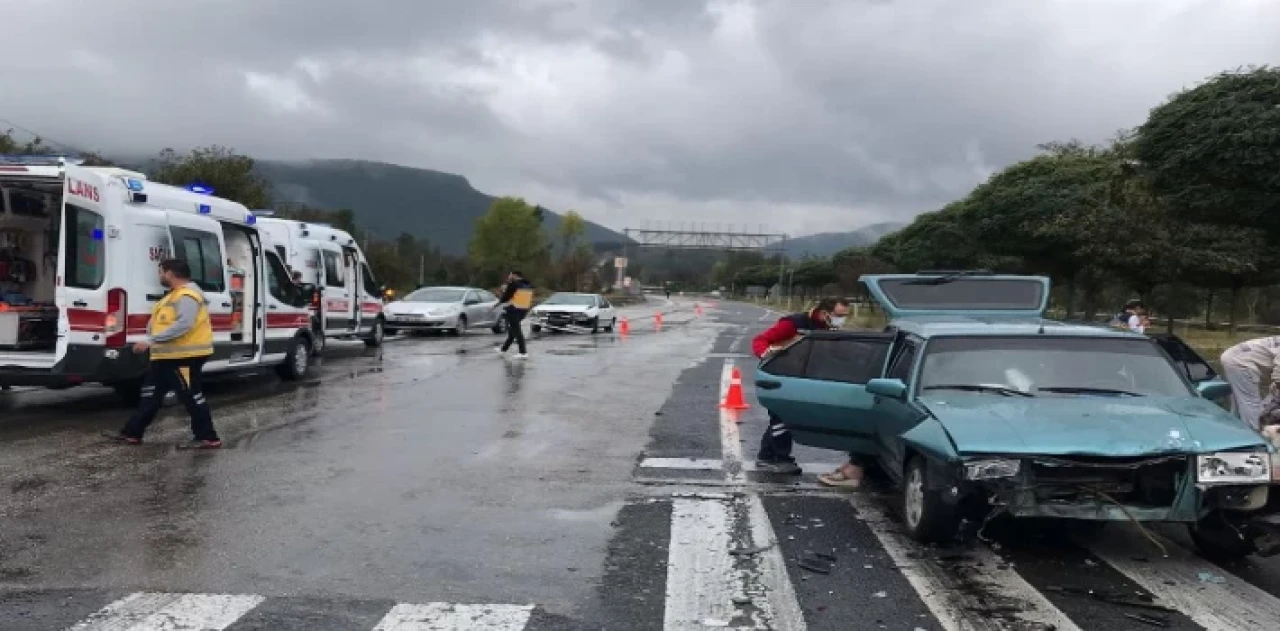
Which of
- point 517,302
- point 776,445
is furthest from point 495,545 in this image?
point 517,302

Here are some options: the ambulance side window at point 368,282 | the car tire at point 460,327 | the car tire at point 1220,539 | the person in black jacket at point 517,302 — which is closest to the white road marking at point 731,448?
the car tire at point 1220,539

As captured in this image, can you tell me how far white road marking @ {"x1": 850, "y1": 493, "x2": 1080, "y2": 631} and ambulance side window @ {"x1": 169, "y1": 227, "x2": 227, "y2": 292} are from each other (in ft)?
27.1

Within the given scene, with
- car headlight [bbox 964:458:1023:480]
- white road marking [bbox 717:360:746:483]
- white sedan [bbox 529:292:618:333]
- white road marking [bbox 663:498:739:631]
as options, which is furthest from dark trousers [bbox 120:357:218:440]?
A: white sedan [bbox 529:292:618:333]

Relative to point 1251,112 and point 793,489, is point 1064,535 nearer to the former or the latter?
point 793,489

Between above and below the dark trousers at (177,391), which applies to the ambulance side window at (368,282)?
above

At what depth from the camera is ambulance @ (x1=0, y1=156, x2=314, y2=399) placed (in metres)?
9.89

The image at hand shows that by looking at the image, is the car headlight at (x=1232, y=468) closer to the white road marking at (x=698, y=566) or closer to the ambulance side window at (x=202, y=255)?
the white road marking at (x=698, y=566)

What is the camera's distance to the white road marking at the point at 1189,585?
4809 mm

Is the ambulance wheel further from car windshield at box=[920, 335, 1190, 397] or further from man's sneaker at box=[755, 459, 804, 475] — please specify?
car windshield at box=[920, 335, 1190, 397]

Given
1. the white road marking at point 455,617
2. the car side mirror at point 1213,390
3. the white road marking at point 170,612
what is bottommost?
the white road marking at point 170,612

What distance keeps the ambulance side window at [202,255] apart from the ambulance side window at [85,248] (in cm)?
94

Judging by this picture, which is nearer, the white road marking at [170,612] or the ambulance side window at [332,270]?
the white road marking at [170,612]

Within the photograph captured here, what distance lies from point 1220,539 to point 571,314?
24.5m

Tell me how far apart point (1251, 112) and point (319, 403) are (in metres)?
12.1
